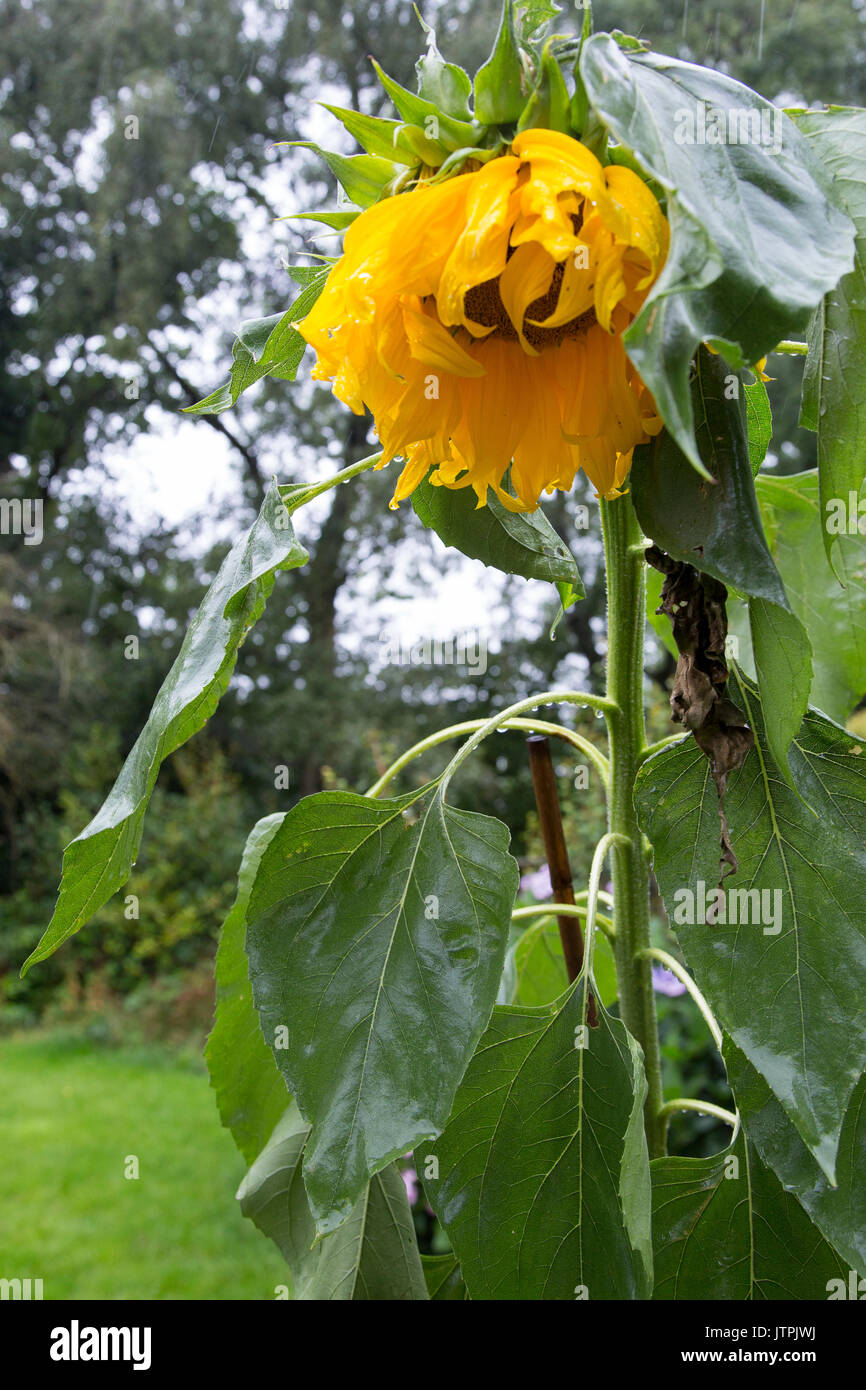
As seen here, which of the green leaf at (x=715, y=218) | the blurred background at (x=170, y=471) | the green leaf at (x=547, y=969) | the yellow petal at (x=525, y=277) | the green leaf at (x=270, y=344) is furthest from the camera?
the blurred background at (x=170, y=471)

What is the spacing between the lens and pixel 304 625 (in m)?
7.73

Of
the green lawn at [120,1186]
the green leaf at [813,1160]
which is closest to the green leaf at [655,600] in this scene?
the green leaf at [813,1160]

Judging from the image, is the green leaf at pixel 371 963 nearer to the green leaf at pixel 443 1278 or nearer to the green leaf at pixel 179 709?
the green leaf at pixel 179 709

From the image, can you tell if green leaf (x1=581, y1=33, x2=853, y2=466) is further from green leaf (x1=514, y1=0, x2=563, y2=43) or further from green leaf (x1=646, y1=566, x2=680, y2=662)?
green leaf (x1=646, y1=566, x2=680, y2=662)

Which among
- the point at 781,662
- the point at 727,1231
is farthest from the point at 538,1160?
the point at 781,662

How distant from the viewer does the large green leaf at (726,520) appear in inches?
17.5

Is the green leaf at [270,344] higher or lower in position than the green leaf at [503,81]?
lower

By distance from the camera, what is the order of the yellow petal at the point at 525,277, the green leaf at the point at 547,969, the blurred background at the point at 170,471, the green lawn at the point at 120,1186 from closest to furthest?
the yellow petal at the point at 525,277 → the green leaf at the point at 547,969 → the green lawn at the point at 120,1186 → the blurred background at the point at 170,471

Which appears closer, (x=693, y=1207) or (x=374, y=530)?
(x=693, y=1207)

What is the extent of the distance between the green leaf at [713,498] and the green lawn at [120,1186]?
294cm

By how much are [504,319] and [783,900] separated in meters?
0.29
